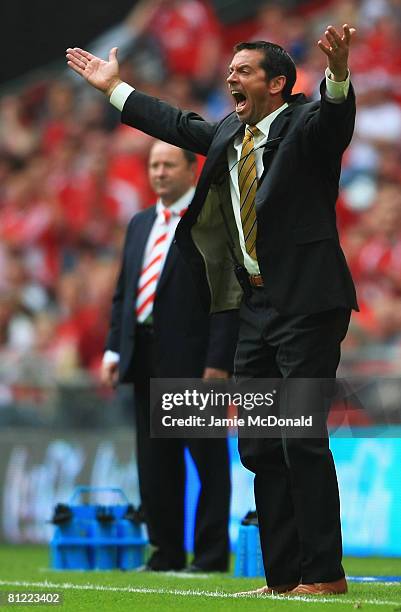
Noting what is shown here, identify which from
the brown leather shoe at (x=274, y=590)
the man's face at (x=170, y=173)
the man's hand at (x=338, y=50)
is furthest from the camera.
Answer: the man's face at (x=170, y=173)

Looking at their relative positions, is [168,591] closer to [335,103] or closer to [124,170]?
[335,103]

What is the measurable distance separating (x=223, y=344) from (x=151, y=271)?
78 cm

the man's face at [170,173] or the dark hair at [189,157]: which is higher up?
the dark hair at [189,157]

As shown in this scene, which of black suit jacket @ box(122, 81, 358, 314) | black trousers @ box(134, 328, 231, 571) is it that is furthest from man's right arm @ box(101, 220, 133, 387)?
black suit jacket @ box(122, 81, 358, 314)

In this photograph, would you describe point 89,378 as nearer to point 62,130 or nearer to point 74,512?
point 74,512

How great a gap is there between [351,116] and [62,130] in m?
12.9

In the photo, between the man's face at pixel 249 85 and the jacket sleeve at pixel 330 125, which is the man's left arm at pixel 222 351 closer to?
the man's face at pixel 249 85

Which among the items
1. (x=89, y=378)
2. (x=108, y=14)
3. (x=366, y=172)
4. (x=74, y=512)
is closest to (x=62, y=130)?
(x=108, y=14)

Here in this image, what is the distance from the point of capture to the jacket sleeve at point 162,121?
5.70 metres

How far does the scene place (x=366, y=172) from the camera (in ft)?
42.5

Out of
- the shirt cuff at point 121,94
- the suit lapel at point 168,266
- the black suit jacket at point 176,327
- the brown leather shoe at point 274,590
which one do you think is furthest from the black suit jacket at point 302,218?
the suit lapel at point 168,266

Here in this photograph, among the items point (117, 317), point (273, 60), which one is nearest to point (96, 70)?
point (273, 60)

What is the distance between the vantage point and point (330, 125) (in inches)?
201

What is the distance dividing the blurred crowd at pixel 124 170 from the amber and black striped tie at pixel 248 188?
3.99 metres
